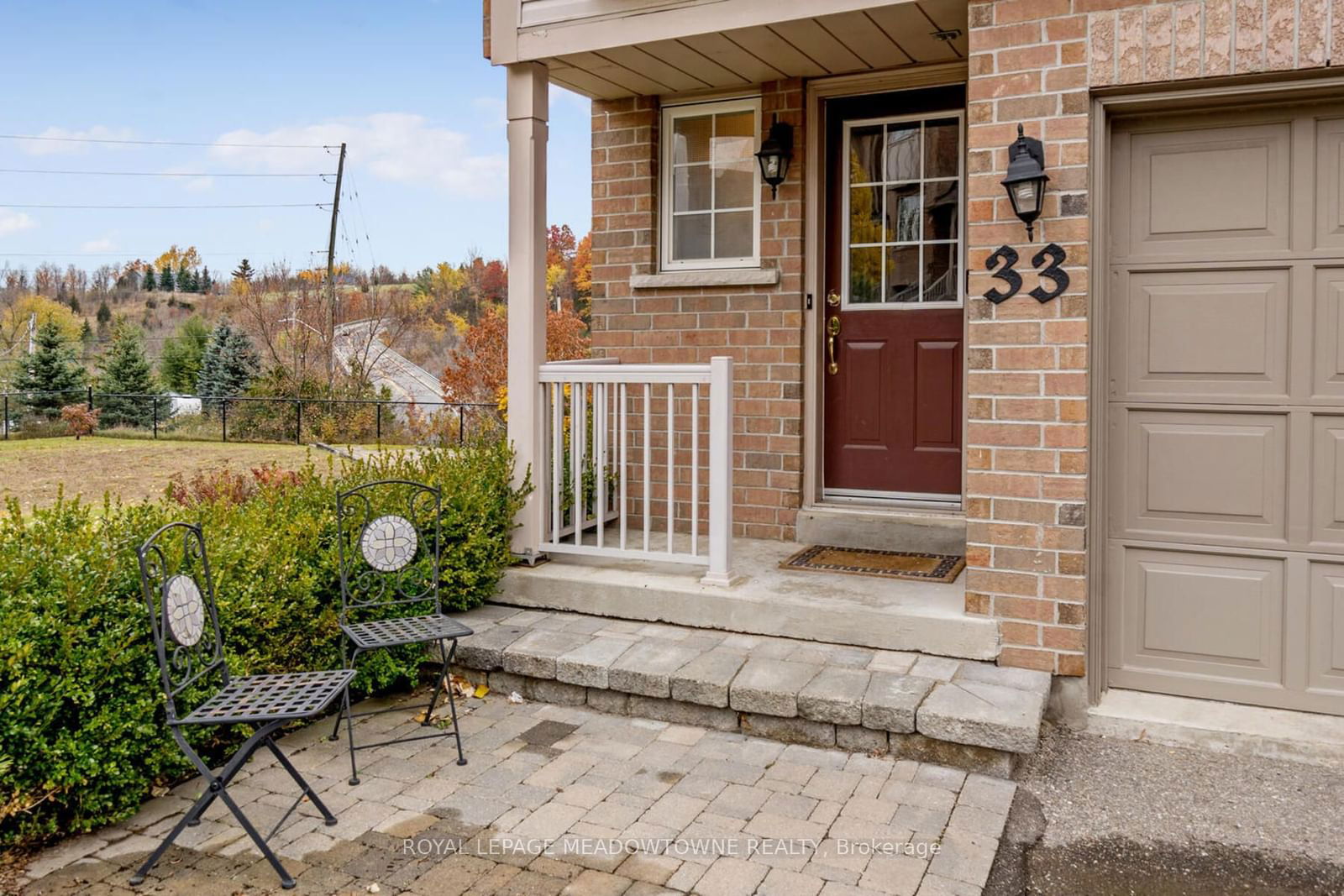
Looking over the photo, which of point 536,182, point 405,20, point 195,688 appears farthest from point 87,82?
point 195,688

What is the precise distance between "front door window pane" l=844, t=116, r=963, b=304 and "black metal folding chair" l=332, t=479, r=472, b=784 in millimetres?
2618

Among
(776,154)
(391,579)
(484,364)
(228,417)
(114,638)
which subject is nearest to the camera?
(114,638)

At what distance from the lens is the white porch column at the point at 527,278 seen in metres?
4.78

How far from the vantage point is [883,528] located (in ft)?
16.9

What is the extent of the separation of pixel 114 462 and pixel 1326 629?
15.4m

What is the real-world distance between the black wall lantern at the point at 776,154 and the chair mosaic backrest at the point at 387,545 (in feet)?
8.03

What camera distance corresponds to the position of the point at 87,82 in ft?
85.8

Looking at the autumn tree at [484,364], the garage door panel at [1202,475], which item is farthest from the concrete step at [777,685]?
the autumn tree at [484,364]

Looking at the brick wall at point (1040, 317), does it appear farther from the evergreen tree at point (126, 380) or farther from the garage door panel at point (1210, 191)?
the evergreen tree at point (126, 380)

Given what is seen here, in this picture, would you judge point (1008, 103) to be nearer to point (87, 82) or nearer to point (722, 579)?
point (722, 579)

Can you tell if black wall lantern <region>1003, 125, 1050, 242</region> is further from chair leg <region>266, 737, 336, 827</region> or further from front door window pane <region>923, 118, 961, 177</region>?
chair leg <region>266, 737, 336, 827</region>

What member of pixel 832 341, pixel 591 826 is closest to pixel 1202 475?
pixel 832 341

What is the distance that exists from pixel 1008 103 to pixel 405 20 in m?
25.6

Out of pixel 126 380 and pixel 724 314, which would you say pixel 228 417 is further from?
pixel 724 314
